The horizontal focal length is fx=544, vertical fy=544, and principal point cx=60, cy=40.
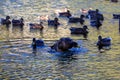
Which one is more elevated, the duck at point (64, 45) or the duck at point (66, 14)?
the duck at point (66, 14)

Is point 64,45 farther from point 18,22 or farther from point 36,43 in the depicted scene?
point 18,22

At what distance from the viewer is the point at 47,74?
31562 mm

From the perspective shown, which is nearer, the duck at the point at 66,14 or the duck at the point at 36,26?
the duck at the point at 36,26

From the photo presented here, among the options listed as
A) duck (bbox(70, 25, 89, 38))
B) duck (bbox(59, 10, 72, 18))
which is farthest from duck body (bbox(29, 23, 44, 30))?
duck (bbox(59, 10, 72, 18))

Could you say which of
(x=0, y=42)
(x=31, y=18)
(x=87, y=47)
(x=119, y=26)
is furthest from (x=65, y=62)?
(x=31, y=18)

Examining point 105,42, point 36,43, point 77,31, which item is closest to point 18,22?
point 77,31

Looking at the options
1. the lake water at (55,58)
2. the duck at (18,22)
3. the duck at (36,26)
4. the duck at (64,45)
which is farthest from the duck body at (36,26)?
the duck at (64,45)

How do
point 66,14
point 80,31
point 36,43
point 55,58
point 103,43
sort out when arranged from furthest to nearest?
point 66,14 < point 80,31 < point 103,43 < point 36,43 < point 55,58

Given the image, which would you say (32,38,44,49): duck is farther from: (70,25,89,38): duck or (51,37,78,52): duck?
(70,25,89,38): duck

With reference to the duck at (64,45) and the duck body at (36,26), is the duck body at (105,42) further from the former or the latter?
the duck body at (36,26)

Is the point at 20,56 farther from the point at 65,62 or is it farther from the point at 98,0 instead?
the point at 98,0

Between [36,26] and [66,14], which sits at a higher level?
[66,14]

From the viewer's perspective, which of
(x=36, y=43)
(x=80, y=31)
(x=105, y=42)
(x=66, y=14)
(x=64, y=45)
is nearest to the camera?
(x=64, y=45)

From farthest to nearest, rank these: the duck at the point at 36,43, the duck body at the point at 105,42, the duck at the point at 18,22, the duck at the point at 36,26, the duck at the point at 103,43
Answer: the duck at the point at 18,22 < the duck at the point at 36,26 < the duck body at the point at 105,42 < the duck at the point at 103,43 < the duck at the point at 36,43
